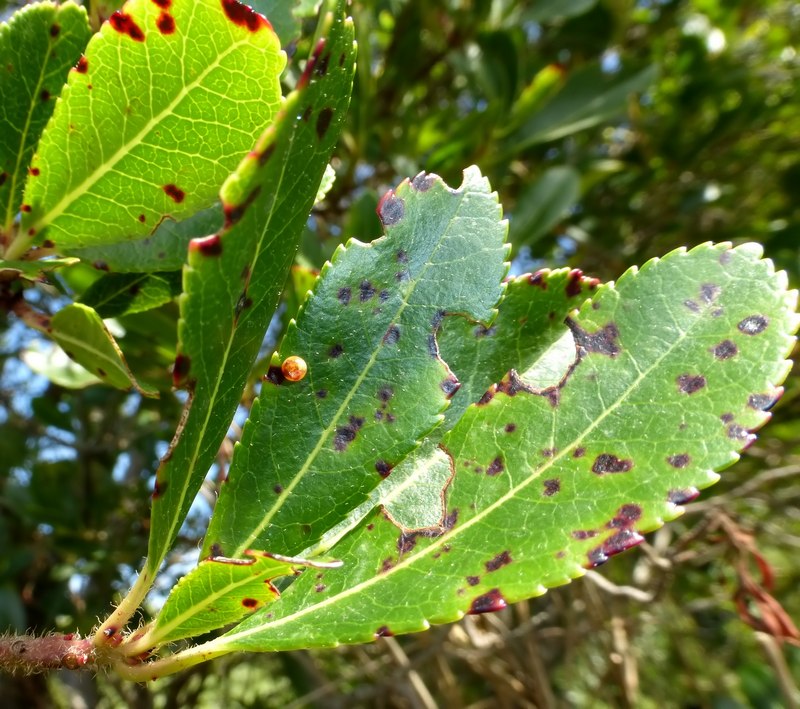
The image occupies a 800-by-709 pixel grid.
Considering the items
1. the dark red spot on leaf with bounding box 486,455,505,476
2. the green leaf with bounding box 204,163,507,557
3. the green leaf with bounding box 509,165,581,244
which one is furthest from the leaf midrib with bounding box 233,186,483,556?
the green leaf with bounding box 509,165,581,244

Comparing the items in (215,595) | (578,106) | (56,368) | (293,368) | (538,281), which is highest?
(578,106)

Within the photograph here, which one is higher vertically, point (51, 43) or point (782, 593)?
point (51, 43)

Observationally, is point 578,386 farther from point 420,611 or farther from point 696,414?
point 420,611

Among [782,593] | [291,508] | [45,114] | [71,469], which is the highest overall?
[45,114]

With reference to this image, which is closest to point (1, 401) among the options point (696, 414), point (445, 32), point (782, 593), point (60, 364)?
point (60, 364)

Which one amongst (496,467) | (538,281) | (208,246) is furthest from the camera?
(538,281)

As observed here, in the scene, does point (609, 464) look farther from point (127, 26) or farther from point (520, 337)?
point (127, 26)

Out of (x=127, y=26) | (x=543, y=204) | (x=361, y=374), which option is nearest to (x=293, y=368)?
(x=361, y=374)
